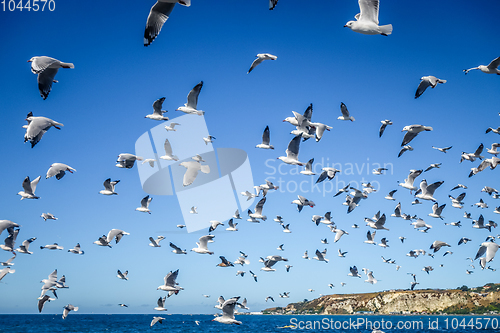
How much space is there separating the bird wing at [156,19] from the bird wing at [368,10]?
577 centimetres

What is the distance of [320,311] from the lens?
12294 centimetres

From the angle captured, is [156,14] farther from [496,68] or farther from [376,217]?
[376,217]

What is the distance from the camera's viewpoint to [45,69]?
35.9ft

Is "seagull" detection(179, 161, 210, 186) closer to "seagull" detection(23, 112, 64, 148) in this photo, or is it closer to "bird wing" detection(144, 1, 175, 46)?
"seagull" detection(23, 112, 64, 148)

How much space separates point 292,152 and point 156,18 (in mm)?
10720

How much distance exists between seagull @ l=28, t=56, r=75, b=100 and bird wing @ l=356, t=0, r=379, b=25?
324 inches

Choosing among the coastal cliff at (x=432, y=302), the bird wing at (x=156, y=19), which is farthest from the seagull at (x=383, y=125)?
the coastal cliff at (x=432, y=302)

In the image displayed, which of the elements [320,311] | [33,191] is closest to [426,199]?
[33,191]

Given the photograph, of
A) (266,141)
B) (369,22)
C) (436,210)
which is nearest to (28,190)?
A: (266,141)

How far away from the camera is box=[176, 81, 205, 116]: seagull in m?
18.5

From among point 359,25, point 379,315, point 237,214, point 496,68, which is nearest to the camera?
point 359,25

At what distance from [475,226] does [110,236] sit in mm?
21339

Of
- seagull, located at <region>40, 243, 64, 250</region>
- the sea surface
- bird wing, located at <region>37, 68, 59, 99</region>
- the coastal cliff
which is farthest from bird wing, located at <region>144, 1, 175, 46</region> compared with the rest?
the coastal cliff

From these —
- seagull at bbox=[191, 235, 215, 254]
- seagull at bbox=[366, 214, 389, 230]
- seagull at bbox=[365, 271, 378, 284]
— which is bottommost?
seagull at bbox=[365, 271, 378, 284]
